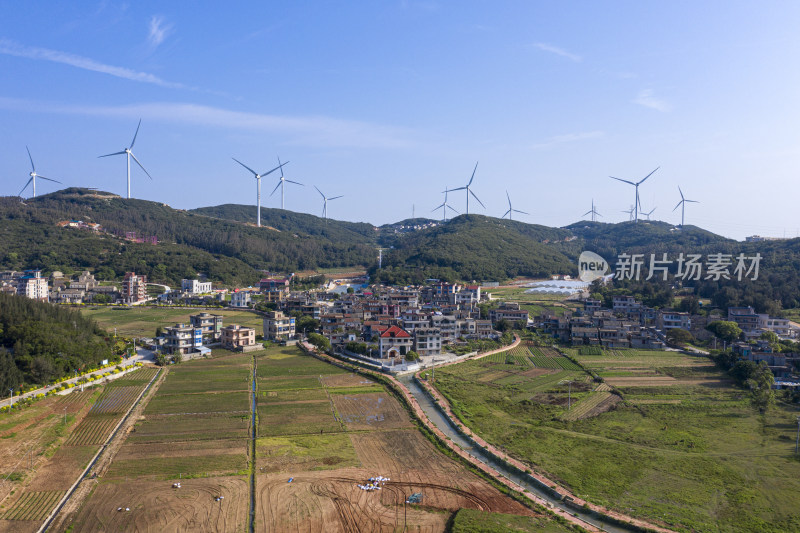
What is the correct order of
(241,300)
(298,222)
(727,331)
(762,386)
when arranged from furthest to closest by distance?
(298,222) → (241,300) → (727,331) → (762,386)

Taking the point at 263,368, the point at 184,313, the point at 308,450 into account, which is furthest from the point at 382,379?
the point at 184,313

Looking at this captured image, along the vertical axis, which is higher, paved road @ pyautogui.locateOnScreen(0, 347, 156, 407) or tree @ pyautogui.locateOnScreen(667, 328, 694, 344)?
tree @ pyautogui.locateOnScreen(667, 328, 694, 344)

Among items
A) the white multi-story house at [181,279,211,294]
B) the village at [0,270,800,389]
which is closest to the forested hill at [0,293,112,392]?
the village at [0,270,800,389]

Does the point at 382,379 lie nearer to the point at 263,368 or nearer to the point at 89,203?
the point at 263,368

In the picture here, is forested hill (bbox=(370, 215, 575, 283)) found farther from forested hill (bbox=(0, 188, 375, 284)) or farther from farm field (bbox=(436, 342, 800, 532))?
farm field (bbox=(436, 342, 800, 532))

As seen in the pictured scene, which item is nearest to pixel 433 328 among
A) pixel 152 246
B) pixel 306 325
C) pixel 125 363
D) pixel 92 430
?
pixel 306 325

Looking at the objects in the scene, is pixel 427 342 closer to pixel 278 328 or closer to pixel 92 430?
pixel 278 328
